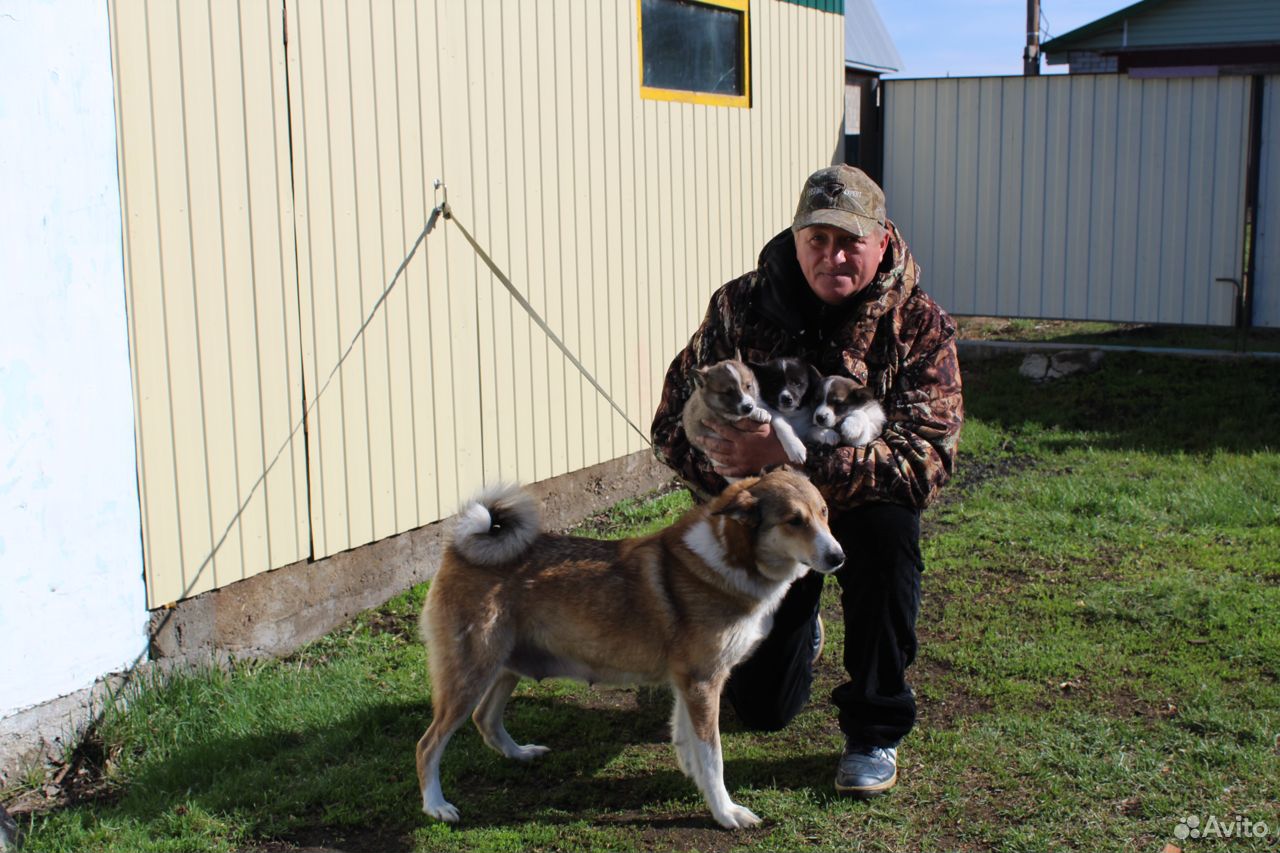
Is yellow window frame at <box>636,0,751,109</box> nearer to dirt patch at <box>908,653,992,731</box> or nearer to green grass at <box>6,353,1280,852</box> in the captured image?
green grass at <box>6,353,1280,852</box>

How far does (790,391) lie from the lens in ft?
13.7

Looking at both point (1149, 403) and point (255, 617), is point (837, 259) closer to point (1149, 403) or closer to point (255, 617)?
point (255, 617)

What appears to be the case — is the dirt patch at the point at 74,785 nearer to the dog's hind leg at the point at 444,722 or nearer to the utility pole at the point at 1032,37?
the dog's hind leg at the point at 444,722

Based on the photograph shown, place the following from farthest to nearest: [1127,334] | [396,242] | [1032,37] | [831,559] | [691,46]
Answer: [1032,37] < [1127,334] < [691,46] < [396,242] < [831,559]

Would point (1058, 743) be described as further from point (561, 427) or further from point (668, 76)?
point (668, 76)

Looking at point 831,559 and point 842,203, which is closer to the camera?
point 831,559

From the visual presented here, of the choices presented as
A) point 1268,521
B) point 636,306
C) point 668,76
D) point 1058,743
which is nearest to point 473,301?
point 636,306

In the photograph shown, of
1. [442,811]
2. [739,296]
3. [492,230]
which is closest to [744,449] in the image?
[739,296]

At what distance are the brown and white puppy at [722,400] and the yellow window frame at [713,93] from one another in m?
3.14

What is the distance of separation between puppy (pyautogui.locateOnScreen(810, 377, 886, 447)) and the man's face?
0.98 ft

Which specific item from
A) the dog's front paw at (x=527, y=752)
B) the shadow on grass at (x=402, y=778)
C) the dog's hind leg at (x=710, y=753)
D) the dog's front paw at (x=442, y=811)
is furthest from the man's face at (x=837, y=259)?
the dog's front paw at (x=442, y=811)

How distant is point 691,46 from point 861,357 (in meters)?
3.74

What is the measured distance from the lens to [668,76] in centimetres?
704

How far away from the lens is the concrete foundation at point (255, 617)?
3.94 metres
